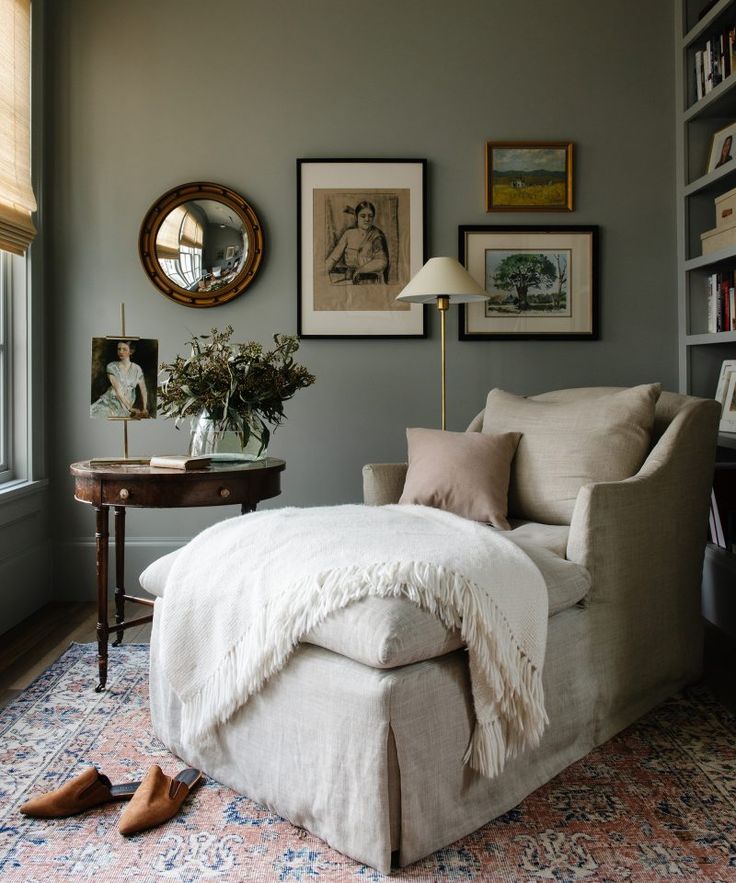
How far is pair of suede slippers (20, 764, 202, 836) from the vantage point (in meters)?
1.67

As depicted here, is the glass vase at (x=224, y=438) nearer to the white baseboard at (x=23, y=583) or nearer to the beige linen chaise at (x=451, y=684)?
the beige linen chaise at (x=451, y=684)

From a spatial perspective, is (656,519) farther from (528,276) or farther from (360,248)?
(360,248)

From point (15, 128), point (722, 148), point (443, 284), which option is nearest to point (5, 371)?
point (15, 128)

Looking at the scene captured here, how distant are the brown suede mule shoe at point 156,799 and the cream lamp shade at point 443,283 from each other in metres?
1.91

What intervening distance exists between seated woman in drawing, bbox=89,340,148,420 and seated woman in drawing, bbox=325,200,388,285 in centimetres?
108

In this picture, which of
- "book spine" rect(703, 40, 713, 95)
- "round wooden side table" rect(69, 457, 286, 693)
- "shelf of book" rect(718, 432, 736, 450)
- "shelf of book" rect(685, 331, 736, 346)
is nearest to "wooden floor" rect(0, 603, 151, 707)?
"round wooden side table" rect(69, 457, 286, 693)

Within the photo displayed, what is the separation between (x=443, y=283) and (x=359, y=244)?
602mm

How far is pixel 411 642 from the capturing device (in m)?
1.51

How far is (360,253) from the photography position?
3.46 metres

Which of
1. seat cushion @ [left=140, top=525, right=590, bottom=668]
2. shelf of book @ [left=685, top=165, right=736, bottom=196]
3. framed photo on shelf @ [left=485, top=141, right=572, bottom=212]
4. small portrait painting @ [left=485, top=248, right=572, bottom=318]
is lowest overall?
seat cushion @ [left=140, top=525, right=590, bottom=668]

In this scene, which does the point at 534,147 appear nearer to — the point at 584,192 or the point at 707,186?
the point at 584,192

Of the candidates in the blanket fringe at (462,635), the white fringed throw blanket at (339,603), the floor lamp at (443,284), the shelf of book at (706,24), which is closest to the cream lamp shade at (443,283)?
the floor lamp at (443,284)

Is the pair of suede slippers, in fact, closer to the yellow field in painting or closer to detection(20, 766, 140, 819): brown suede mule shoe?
detection(20, 766, 140, 819): brown suede mule shoe

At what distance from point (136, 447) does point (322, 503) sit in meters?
0.87
